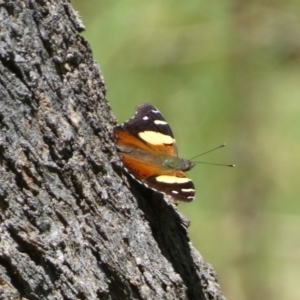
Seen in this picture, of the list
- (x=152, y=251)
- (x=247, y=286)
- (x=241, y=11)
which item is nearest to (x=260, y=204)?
(x=247, y=286)

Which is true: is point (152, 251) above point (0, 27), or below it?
below

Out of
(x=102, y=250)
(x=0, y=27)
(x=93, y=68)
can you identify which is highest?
(x=93, y=68)

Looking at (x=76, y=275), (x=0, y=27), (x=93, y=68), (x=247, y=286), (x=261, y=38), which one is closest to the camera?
(x=0, y=27)

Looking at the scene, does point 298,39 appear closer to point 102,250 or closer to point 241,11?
point 241,11

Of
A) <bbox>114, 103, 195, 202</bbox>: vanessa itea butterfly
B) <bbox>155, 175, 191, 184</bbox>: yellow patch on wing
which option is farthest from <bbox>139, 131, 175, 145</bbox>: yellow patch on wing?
<bbox>155, 175, 191, 184</bbox>: yellow patch on wing

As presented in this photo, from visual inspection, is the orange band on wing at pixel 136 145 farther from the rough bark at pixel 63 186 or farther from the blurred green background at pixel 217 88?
the blurred green background at pixel 217 88

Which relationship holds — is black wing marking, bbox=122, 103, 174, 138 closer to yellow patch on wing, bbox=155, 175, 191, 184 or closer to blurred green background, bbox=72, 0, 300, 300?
yellow patch on wing, bbox=155, 175, 191, 184

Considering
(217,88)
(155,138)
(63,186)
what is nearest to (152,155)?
(155,138)
